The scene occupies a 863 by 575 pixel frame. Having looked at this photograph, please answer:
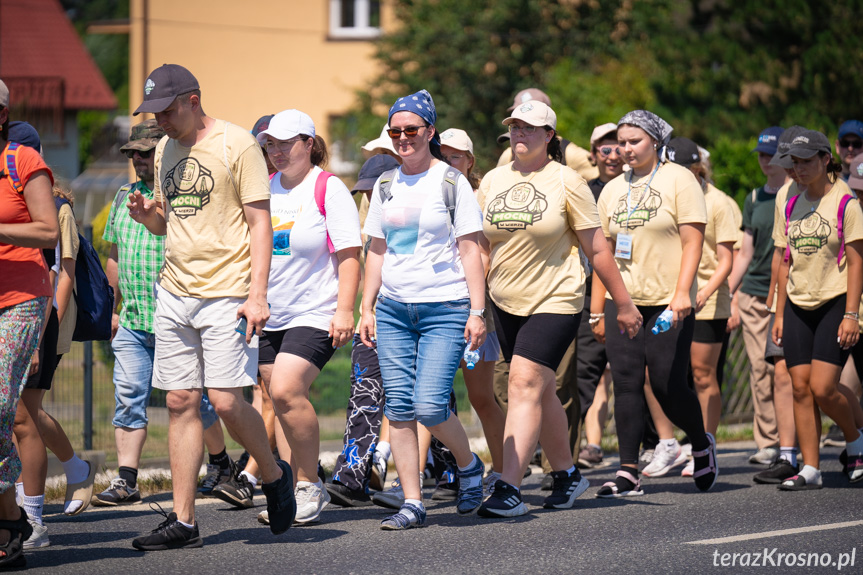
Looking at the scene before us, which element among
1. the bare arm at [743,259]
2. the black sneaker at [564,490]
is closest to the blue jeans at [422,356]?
the black sneaker at [564,490]

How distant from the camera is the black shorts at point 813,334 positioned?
741 centimetres

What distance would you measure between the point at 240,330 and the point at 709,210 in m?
4.12

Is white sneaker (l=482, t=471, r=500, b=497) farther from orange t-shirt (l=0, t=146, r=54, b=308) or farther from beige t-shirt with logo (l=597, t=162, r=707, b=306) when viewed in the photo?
orange t-shirt (l=0, t=146, r=54, b=308)

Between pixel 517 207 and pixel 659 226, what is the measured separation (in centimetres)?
119

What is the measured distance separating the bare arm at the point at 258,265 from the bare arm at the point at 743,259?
14.8 ft

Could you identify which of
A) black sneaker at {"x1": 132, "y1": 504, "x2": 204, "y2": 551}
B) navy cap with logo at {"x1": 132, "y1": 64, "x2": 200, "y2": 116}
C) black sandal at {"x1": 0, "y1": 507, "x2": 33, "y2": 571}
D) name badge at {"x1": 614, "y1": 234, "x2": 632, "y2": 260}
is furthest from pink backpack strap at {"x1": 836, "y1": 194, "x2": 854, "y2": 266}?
black sandal at {"x1": 0, "y1": 507, "x2": 33, "y2": 571}

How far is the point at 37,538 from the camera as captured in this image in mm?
5785

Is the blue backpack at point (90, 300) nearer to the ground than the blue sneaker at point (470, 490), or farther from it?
farther from it

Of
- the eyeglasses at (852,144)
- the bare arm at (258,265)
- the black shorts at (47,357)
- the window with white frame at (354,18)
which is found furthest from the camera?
the window with white frame at (354,18)

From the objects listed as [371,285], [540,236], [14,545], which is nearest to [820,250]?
[540,236]

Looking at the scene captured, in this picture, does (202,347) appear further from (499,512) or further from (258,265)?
(499,512)

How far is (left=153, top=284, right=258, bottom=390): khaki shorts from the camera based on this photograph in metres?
5.56

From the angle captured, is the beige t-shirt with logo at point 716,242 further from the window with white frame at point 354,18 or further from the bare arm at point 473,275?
the window with white frame at point 354,18

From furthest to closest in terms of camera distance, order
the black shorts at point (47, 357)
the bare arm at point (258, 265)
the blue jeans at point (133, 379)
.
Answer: the blue jeans at point (133, 379)
the black shorts at point (47, 357)
the bare arm at point (258, 265)
